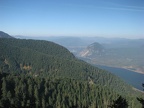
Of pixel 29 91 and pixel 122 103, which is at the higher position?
pixel 122 103

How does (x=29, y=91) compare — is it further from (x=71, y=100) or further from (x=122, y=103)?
(x=122, y=103)

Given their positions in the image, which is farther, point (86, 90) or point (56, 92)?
point (86, 90)

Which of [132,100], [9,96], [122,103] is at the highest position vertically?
[122,103]

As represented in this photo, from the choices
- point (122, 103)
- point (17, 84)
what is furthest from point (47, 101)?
point (122, 103)

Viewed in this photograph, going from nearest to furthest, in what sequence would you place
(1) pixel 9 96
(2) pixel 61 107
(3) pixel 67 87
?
(1) pixel 9 96
(2) pixel 61 107
(3) pixel 67 87

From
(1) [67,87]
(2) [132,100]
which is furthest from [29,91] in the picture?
(2) [132,100]

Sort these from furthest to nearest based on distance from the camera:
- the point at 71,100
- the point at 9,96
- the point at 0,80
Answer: the point at 71,100
the point at 0,80
the point at 9,96

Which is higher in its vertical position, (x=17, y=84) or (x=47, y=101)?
(x=17, y=84)

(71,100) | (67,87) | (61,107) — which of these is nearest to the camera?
(61,107)

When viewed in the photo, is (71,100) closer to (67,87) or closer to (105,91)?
(67,87)
